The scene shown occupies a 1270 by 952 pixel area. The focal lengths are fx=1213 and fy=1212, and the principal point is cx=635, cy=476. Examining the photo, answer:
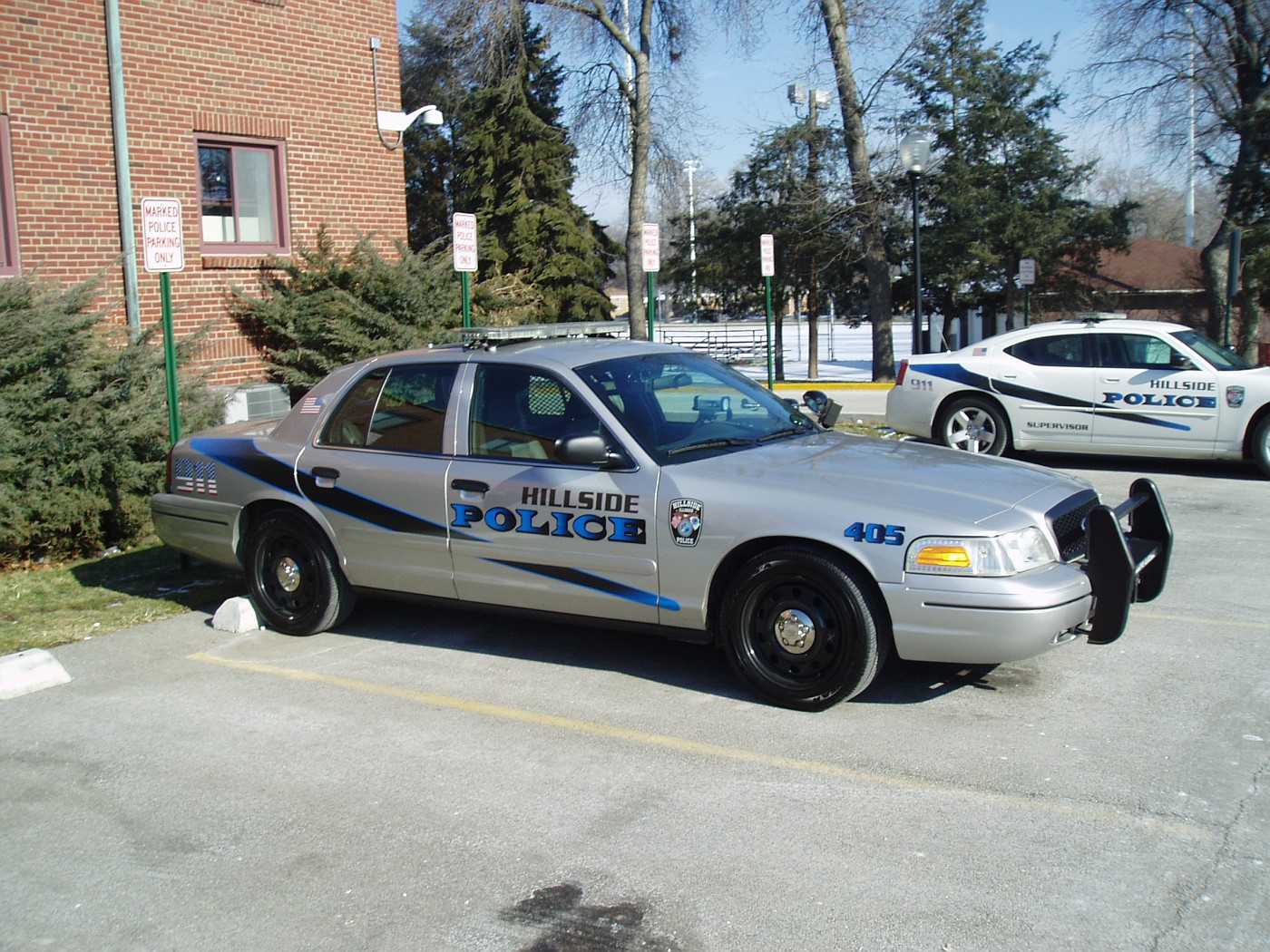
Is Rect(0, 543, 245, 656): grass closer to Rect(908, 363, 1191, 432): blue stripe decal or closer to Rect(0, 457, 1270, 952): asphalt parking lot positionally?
Rect(0, 457, 1270, 952): asphalt parking lot

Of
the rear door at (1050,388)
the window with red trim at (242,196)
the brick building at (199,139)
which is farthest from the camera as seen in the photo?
the window with red trim at (242,196)

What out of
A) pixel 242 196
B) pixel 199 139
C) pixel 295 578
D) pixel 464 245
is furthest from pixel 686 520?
pixel 242 196

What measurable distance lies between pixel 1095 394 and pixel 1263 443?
4.97 feet

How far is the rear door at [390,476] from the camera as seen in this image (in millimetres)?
6199

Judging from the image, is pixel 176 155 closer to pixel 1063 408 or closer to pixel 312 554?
pixel 312 554

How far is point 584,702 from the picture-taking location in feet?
18.3

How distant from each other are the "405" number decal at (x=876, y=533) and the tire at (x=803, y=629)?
145 mm

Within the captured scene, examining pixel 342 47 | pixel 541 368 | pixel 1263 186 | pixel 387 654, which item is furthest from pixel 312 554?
pixel 1263 186

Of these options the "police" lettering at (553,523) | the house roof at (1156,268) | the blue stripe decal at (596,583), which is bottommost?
the blue stripe decal at (596,583)

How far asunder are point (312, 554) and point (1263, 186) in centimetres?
2449

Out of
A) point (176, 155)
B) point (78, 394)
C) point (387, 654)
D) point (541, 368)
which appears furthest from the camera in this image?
point (176, 155)

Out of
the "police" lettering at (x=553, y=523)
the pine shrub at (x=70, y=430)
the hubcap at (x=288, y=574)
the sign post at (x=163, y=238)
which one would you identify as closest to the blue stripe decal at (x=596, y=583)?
the "police" lettering at (x=553, y=523)

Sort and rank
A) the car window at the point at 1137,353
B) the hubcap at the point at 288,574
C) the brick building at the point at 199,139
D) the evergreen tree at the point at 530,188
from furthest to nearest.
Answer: the evergreen tree at the point at 530,188, the brick building at the point at 199,139, the car window at the point at 1137,353, the hubcap at the point at 288,574

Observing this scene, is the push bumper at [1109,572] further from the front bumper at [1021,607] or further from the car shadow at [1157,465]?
the car shadow at [1157,465]
